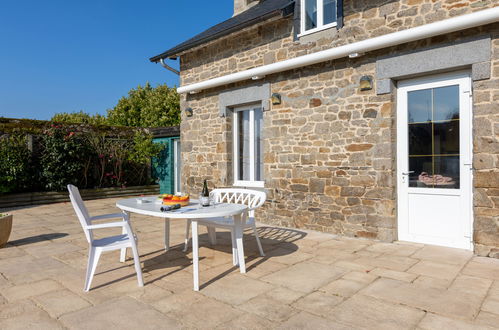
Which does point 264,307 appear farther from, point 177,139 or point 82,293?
point 177,139

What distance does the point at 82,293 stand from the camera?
2949 mm

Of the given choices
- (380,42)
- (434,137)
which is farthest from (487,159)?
(380,42)

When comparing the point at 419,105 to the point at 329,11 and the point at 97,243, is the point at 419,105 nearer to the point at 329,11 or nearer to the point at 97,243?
the point at 329,11

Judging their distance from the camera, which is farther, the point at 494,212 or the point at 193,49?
the point at 193,49

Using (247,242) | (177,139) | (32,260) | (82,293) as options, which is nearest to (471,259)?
(247,242)

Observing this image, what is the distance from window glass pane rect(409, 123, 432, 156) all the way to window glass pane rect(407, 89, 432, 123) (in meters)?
0.09

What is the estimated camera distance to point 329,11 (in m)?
5.37

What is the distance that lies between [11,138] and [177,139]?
430 cm

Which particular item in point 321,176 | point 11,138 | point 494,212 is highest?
point 11,138

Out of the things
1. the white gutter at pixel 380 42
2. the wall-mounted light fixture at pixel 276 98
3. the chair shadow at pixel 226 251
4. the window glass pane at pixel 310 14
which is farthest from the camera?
the wall-mounted light fixture at pixel 276 98

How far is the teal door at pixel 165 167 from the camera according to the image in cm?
1101

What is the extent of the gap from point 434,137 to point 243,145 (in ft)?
11.4

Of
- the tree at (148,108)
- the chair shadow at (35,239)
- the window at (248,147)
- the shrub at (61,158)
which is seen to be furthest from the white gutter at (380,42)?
the tree at (148,108)

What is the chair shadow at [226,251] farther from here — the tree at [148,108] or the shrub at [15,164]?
the tree at [148,108]
